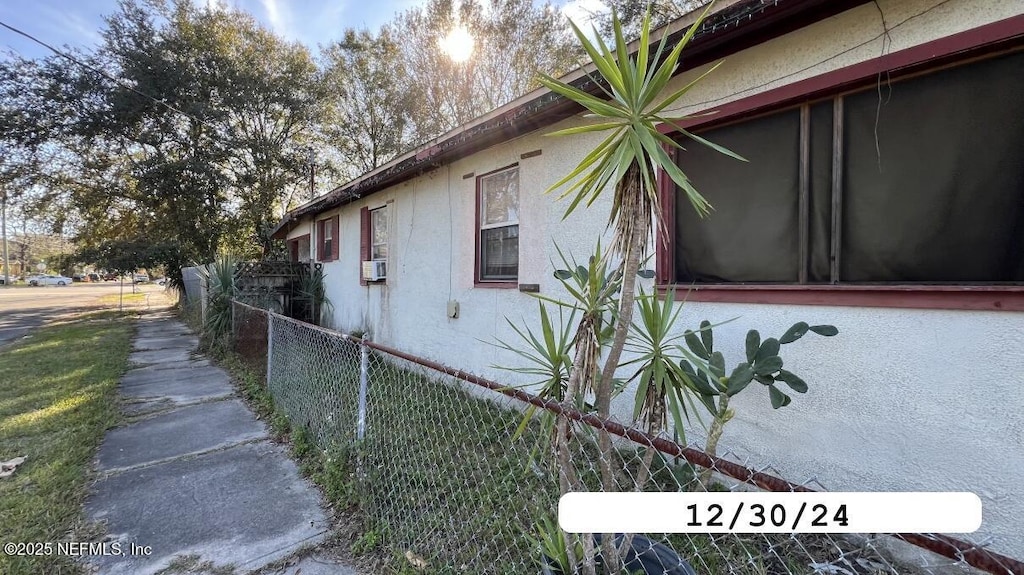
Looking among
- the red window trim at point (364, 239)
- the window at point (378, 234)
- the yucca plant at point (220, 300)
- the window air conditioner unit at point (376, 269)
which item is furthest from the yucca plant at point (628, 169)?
the yucca plant at point (220, 300)

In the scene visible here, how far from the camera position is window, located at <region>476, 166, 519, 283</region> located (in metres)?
4.94

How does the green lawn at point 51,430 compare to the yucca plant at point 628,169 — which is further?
the green lawn at point 51,430

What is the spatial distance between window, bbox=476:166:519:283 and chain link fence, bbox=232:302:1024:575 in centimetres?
148

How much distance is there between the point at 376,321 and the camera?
24.8 ft

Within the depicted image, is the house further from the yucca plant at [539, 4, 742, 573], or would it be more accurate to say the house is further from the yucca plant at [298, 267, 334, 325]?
the yucca plant at [298, 267, 334, 325]

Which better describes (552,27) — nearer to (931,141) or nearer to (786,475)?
(931,141)

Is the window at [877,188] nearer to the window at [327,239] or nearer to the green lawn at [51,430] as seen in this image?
the green lawn at [51,430]

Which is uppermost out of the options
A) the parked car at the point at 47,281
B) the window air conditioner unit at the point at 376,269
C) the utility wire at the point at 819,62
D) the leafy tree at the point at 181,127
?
the leafy tree at the point at 181,127

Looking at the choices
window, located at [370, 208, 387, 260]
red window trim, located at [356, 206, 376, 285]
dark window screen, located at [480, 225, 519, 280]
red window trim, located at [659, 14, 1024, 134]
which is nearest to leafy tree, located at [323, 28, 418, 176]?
red window trim, located at [356, 206, 376, 285]

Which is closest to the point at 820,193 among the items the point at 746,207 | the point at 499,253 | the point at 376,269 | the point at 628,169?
the point at 746,207

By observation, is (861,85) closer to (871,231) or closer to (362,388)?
(871,231)

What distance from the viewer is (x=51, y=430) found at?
398 cm

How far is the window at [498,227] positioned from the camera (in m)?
4.94
